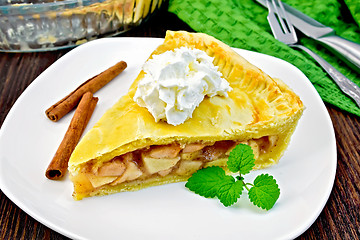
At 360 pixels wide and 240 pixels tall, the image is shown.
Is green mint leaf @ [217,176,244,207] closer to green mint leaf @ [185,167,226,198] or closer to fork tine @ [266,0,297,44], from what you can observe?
green mint leaf @ [185,167,226,198]

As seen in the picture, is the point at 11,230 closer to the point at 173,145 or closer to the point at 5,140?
the point at 5,140

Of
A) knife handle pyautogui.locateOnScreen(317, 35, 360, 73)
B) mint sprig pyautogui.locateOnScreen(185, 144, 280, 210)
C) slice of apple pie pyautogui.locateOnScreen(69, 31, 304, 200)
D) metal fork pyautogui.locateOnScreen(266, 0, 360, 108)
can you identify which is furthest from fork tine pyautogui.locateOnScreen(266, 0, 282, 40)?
mint sprig pyautogui.locateOnScreen(185, 144, 280, 210)

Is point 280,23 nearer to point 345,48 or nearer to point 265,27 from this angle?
point 265,27

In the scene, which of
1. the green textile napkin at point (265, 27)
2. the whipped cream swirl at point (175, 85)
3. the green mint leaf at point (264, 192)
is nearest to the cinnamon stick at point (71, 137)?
the whipped cream swirl at point (175, 85)

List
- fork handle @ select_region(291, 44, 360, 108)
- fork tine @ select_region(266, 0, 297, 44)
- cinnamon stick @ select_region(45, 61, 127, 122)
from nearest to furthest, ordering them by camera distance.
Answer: cinnamon stick @ select_region(45, 61, 127, 122)
fork handle @ select_region(291, 44, 360, 108)
fork tine @ select_region(266, 0, 297, 44)

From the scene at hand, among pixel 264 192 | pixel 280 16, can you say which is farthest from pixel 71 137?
pixel 280 16

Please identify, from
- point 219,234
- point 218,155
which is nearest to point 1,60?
point 218,155
